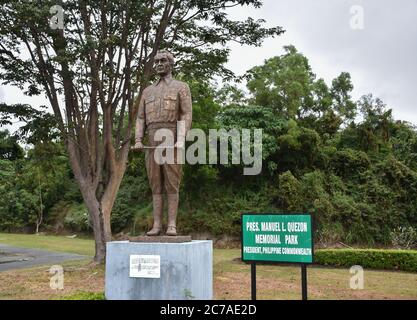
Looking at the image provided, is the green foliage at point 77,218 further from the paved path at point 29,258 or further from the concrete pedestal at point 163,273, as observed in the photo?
the concrete pedestal at point 163,273

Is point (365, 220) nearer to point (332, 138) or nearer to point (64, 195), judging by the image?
point (332, 138)

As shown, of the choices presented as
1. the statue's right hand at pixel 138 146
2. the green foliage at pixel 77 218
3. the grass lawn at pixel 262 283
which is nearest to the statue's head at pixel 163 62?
the statue's right hand at pixel 138 146

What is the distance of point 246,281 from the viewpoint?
10891 millimetres

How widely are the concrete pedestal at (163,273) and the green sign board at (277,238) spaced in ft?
2.25

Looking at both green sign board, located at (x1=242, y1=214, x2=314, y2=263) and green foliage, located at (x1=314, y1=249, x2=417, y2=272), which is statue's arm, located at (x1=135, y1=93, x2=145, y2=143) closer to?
green sign board, located at (x1=242, y1=214, x2=314, y2=263)

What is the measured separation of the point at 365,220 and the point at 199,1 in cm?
1137

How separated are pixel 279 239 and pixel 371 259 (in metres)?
8.18

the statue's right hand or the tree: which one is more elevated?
the tree

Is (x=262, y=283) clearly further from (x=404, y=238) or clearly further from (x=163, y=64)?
(x=404, y=238)

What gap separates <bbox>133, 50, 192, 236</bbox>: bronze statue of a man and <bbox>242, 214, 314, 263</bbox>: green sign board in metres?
1.14

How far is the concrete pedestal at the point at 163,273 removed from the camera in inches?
241

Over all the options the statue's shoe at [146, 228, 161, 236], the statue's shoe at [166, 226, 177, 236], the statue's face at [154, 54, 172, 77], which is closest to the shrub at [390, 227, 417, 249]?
the statue's shoe at [166, 226, 177, 236]

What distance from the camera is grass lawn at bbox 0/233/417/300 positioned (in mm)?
9189

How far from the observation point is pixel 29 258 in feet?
53.3
